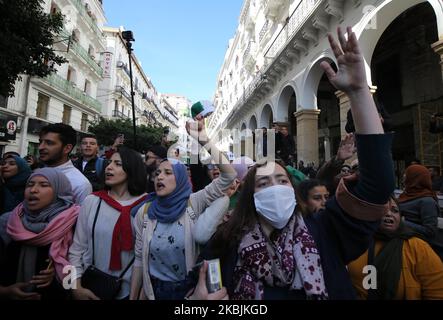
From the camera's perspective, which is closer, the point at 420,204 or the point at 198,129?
the point at 198,129

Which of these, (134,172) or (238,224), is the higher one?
(134,172)

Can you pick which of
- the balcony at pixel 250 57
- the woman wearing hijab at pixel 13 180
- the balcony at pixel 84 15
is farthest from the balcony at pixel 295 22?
the balcony at pixel 84 15

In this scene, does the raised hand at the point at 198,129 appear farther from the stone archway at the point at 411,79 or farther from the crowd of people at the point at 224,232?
the stone archway at the point at 411,79

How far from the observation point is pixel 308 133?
979cm

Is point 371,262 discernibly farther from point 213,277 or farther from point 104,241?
point 104,241

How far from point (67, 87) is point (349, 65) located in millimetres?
21538

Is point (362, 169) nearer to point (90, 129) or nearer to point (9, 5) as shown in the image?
point (9, 5)

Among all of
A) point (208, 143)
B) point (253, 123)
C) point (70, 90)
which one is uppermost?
point (70, 90)

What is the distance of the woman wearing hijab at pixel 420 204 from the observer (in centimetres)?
301

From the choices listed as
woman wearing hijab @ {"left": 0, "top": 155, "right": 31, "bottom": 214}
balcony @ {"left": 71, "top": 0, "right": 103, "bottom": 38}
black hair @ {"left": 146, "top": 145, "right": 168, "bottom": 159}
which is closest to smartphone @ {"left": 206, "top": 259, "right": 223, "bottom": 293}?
woman wearing hijab @ {"left": 0, "top": 155, "right": 31, "bottom": 214}

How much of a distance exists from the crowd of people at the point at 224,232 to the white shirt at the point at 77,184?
1 centimetres

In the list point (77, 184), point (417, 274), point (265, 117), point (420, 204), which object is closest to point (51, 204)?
point (77, 184)

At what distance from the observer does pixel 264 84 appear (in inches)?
551
